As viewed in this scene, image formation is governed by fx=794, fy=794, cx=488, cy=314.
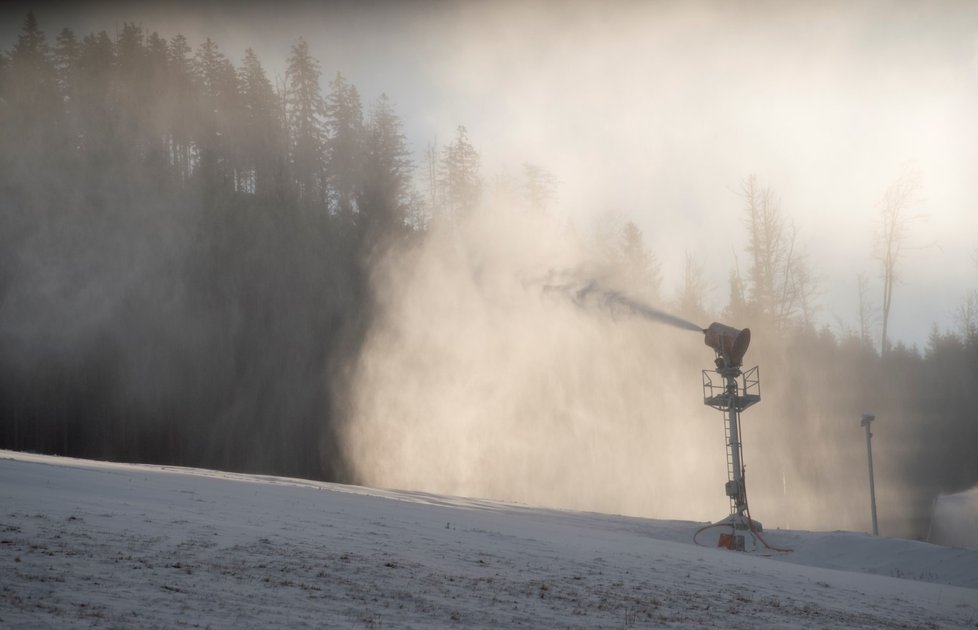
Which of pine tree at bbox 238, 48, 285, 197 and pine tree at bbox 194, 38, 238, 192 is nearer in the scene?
pine tree at bbox 194, 38, 238, 192

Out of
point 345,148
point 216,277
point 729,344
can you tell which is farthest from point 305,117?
point 729,344

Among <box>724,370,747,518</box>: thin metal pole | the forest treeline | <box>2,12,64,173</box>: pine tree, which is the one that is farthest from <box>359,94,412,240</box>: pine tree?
<box>724,370,747,518</box>: thin metal pole

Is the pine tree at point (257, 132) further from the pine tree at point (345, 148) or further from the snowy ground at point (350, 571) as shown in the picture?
the snowy ground at point (350, 571)

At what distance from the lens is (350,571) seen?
10352mm

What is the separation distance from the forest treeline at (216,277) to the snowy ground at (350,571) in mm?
23709

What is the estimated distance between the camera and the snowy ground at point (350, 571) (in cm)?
811

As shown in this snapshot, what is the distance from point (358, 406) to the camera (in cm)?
4425

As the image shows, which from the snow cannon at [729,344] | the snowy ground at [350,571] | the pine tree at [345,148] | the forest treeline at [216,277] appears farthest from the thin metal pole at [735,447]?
the pine tree at [345,148]

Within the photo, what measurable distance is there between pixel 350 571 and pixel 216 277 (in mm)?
38789

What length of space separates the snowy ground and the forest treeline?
23.7 meters

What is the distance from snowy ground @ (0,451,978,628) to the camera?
8.11 m

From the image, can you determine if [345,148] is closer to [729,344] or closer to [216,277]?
[216,277]

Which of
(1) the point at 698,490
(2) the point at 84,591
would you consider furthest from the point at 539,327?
(2) the point at 84,591

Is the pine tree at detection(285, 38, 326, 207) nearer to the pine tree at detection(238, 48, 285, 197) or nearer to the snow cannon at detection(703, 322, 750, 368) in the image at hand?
the pine tree at detection(238, 48, 285, 197)
